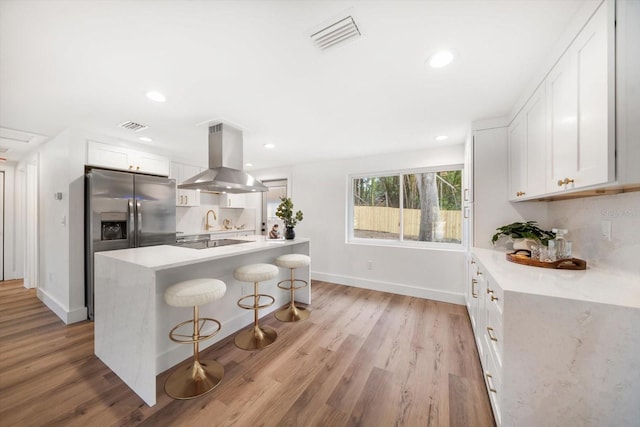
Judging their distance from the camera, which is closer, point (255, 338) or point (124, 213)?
point (255, 338)

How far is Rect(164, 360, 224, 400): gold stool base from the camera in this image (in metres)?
1.67

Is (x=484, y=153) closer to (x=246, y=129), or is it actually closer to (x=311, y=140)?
(x=311, y=140)

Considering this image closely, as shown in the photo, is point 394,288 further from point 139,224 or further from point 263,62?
point 139,224

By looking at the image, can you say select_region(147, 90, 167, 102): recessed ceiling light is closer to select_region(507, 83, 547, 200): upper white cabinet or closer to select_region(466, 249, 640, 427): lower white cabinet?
select_region(466, 249, 640, 427): lower white cabinet

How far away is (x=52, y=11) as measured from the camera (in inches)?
46.5

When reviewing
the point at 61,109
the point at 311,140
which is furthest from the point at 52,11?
the point at 311,140

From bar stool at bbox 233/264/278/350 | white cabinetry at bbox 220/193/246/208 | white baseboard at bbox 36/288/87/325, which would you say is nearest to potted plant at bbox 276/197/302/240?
bar stool at bbox 233/264/278/350

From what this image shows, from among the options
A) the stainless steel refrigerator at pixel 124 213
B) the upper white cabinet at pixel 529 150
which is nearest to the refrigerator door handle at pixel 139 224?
the stainless steel refrigerator at pixel 124 213

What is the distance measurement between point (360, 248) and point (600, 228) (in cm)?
284

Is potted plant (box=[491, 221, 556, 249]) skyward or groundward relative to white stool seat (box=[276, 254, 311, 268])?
skyward

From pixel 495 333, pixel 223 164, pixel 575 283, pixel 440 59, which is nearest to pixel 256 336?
pixel 223 164

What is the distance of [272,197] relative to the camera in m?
5.27

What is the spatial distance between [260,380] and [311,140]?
9.17 ft

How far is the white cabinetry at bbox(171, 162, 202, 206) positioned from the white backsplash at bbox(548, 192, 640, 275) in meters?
5.12
